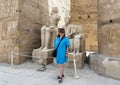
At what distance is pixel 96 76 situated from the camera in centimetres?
393

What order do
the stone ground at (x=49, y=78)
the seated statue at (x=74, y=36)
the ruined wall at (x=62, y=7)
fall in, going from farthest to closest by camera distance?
the ruined wall at (x=62, y=7) → the seated statue at (x=74, y=36) → the stone ground at (x=49, y=78)

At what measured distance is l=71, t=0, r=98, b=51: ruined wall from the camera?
9773 millimetres

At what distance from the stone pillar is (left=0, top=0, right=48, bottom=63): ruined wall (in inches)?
98.3

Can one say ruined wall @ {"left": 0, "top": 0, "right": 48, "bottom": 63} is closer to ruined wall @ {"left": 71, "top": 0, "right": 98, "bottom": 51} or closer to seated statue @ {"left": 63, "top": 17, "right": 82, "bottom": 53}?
seated statue @ {"left": 63, "top": 17, "right": 82, "bottom": 53}

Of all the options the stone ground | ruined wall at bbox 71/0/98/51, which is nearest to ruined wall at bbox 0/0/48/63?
the stone ground

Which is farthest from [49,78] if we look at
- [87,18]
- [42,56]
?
[87,18]

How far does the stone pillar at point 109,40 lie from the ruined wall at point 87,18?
5337 millimetres

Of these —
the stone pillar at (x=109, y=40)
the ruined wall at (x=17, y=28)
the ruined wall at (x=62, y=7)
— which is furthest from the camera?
the ruined wall at (x=62, y=7)

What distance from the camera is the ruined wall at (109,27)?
3.83 m

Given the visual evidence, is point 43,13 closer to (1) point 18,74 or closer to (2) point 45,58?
(2) point 45,58

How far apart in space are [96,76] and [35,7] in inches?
146

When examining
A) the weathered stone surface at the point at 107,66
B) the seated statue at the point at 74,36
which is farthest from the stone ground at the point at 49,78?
the seated statue at the point at 74,36

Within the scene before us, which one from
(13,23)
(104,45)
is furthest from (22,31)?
(104,45)

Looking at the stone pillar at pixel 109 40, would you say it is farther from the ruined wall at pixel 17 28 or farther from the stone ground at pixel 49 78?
the ruined wall at pixel 17 28
